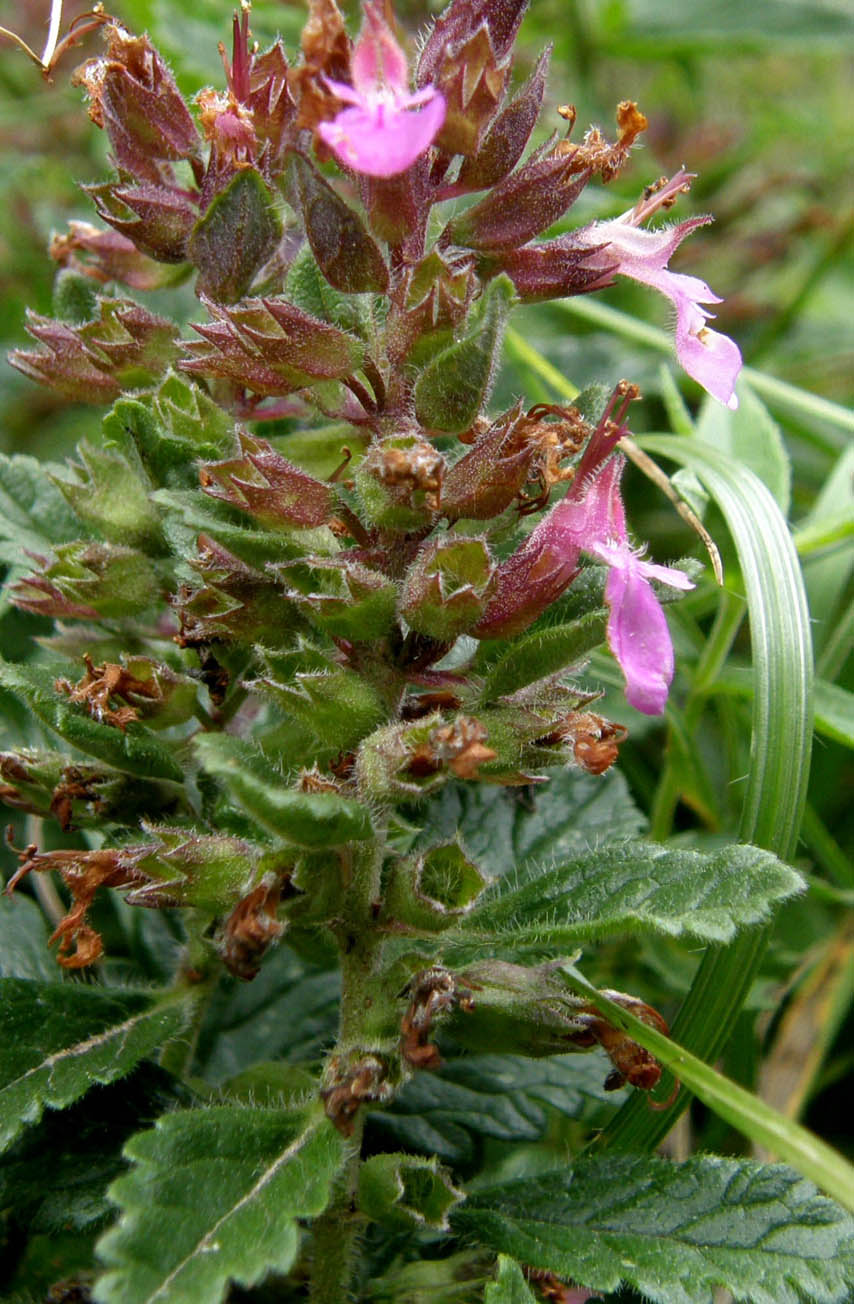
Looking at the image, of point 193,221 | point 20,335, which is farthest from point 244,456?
point 20,335

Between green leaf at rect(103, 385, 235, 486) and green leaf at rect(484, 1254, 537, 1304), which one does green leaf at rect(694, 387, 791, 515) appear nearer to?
green leaf at rect(103, 385, 235, 486)

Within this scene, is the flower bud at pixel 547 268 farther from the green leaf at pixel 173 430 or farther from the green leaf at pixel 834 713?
the green leaf at pixel 834 713

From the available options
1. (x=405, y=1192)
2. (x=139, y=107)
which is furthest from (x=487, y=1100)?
(x=139, y=107)

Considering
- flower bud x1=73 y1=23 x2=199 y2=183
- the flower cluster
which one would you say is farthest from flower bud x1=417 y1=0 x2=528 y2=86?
flower bud x1=73 y1=23 x2=199 y2=183

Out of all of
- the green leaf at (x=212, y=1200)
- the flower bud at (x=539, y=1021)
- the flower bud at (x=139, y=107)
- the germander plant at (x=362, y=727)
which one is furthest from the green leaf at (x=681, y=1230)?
the flower bud at (x=139, y=107)

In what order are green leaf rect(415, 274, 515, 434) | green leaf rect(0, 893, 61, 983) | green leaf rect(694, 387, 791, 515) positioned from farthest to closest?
green leaf rect(694, 387, 791, 515) → green leaf rect(0, 893, 61, 983) → green leaf rect(415, 274, 515, 434)

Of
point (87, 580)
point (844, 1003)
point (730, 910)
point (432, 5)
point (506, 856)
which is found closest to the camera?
point (730, 910)

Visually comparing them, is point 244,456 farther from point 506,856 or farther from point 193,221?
point 506,856
